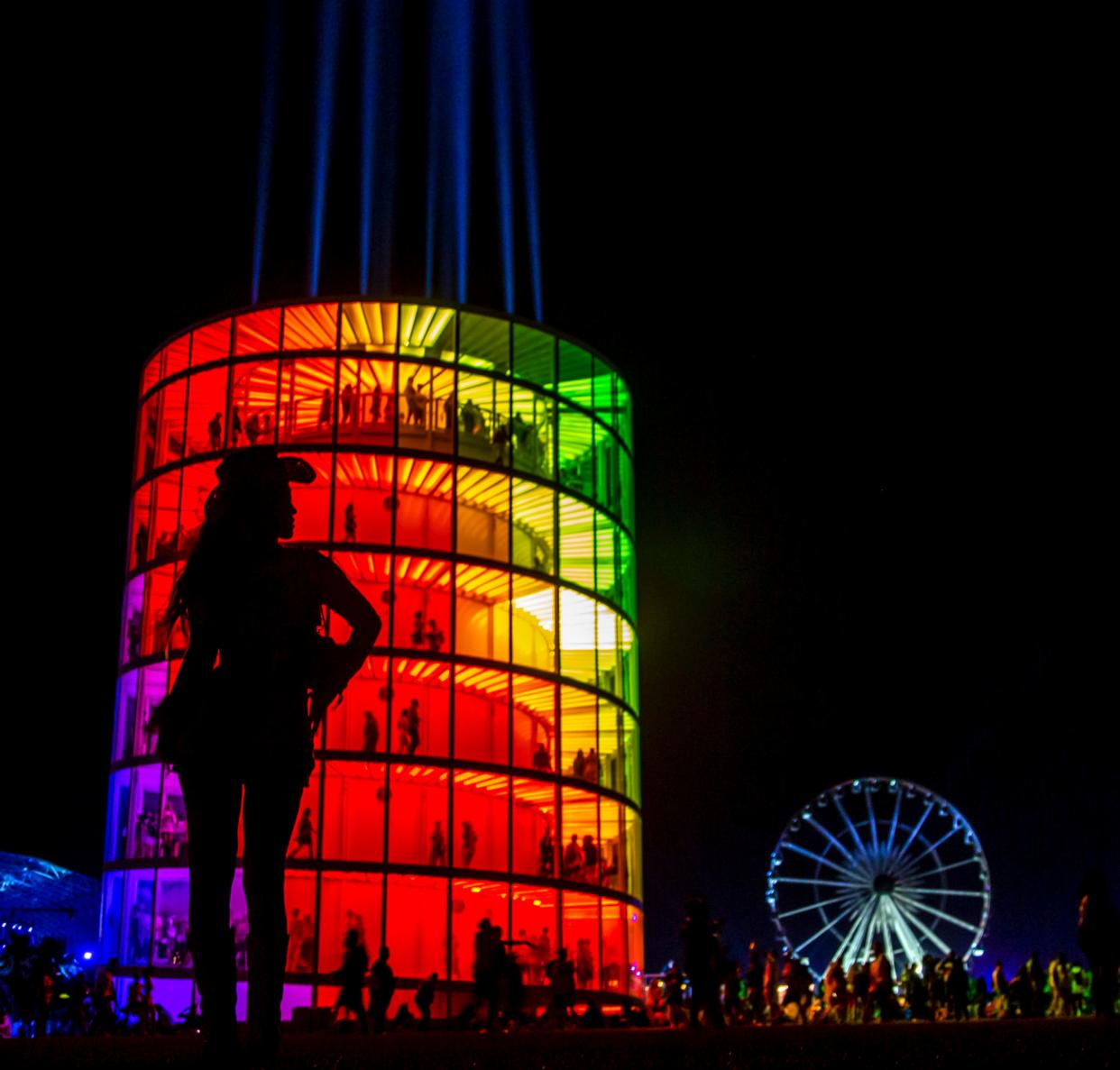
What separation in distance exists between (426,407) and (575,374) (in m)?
6.32

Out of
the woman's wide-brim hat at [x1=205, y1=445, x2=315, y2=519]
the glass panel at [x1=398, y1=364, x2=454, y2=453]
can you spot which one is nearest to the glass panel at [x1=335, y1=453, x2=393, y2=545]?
the glass panel at [x1=398, y1=364, x2=454, y2=453]

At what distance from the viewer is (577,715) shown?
42.7 m

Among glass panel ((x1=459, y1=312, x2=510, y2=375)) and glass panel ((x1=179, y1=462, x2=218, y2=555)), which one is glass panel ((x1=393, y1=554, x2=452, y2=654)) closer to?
glass panel ((x1=179, y1=462, x2=218, y2=555))

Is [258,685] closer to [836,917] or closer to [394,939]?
[394,939]

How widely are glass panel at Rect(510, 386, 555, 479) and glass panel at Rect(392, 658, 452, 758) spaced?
6.54 m

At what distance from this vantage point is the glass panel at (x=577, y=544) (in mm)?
43000

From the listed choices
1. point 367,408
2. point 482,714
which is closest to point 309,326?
point 367,408

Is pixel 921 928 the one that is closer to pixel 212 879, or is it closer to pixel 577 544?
pixel 577 544

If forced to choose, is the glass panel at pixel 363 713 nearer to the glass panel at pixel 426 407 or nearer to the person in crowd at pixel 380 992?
the glass panel at pixel 426 407

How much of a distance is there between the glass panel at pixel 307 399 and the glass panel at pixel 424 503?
2513 mm

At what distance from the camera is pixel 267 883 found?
16.0 ft

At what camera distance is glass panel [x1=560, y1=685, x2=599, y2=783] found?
4022 centimetres

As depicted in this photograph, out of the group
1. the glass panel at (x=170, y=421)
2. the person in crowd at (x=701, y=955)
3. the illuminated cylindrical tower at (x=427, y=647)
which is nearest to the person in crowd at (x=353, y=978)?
the person in crowd at (x=701, y=955)

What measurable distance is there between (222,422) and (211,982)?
1425 inches
